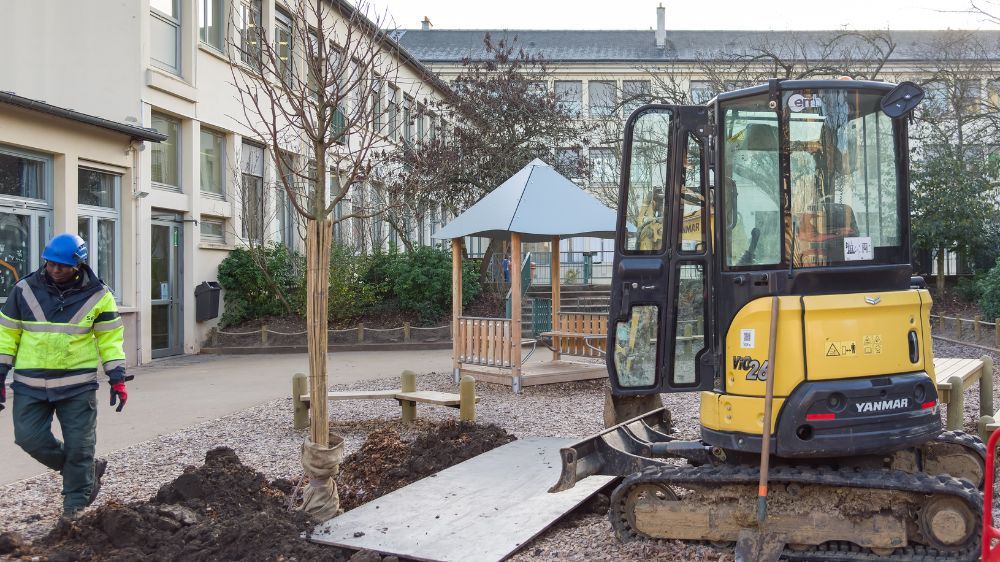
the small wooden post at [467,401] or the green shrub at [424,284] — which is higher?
the green shrub at [424,284]

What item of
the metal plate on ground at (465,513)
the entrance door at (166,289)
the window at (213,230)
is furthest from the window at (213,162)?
the metal plate on ground at (465,513)

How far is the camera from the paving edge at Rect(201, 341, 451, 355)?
19.7 metres

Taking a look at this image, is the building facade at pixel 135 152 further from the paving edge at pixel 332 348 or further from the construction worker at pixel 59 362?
the construction worker at pixel 59 362

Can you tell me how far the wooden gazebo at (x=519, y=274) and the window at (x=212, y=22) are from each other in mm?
9635

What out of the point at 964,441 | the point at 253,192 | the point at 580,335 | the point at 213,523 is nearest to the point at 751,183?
the point at 964,441

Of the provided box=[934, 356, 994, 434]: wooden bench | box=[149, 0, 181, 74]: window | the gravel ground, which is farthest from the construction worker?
box=[149, 0, 181, 74]: window

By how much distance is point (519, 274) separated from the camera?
41.7ft

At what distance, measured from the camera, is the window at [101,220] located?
15.6 m

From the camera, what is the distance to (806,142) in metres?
5.00

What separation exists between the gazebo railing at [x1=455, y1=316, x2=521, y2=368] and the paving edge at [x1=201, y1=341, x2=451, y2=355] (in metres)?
6.77

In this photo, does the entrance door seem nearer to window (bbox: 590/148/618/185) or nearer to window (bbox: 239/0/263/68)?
window (bbox: 239/0/263/68)

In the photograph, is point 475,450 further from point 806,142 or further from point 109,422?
point 109,422

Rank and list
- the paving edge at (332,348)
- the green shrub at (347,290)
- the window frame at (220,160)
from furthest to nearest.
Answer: the green shrub at (347,290) → the window frame at (220,160) → the paving edge at (332,348)

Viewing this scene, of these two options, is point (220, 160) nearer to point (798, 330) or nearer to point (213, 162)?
point (213, 162)
